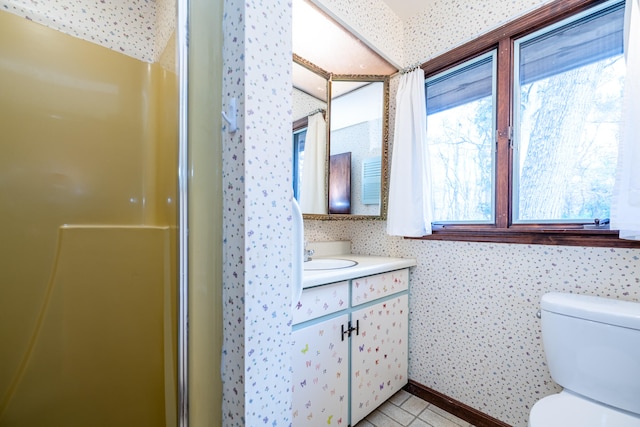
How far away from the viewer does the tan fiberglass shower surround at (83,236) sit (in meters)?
0.89

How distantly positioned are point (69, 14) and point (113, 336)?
1174 millimetres

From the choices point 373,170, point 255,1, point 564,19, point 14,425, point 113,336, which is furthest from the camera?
point 373,170

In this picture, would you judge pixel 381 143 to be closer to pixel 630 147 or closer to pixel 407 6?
pixel 407 6

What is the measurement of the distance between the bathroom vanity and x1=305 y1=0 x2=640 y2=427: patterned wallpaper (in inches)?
6.8

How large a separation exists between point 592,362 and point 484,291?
48 centimetres

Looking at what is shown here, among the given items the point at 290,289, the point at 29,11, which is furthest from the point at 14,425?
the point at 29,11

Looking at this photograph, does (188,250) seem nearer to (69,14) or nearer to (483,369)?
(69,14)

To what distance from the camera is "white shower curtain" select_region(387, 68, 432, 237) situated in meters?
1.61

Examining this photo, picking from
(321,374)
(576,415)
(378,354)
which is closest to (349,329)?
(321,374)

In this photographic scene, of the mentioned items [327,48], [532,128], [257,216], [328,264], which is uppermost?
[327,48]

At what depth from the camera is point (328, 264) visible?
161 centimetres

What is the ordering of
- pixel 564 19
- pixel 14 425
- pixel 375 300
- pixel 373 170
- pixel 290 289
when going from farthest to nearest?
pixel 373 170, pixel 375 300, pixel 564 19, pixel 14 425, pixel 290 289

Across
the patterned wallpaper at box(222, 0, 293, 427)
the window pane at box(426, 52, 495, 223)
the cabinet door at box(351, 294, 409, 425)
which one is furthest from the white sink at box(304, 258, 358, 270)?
the patterned wallpaper at box(222, 0, 293, 427)

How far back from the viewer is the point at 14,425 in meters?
0.89
